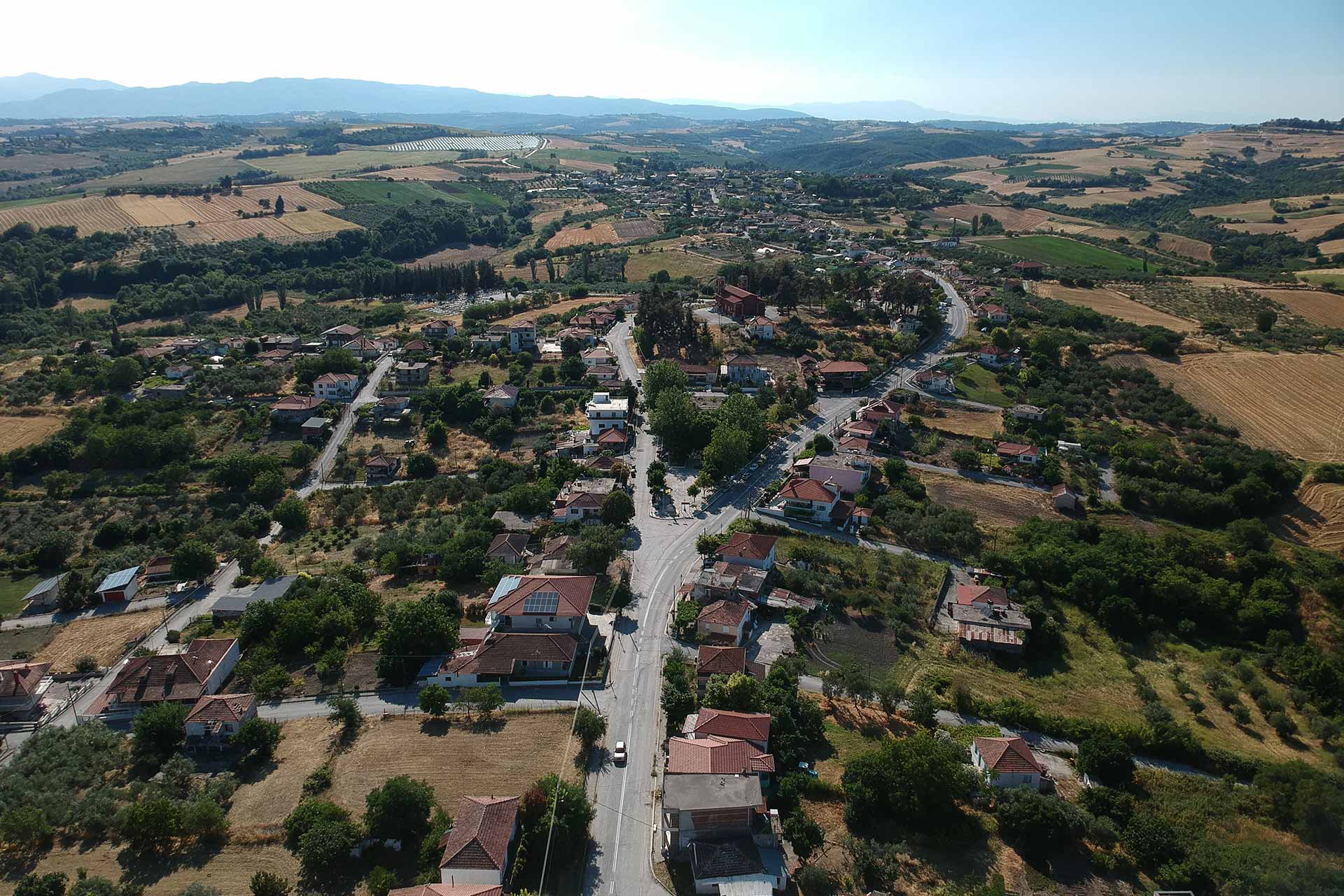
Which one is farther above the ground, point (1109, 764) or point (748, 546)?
point (748, 546)

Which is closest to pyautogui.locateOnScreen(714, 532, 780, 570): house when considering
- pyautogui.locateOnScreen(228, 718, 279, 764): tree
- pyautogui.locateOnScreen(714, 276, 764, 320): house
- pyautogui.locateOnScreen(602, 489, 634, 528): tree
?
pyautogui.locateOnScreen(602, 489, 634, 528): tree

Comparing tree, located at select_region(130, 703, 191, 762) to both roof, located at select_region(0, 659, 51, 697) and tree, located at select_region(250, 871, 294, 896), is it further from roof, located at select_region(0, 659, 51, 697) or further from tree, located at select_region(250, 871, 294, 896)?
tree, located at select_region(250, 871, 294, 896)

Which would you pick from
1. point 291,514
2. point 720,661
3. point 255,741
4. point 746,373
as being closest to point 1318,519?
point 720,661

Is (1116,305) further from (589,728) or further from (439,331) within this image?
(589,728)

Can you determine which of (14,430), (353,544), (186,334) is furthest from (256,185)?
(353,544)

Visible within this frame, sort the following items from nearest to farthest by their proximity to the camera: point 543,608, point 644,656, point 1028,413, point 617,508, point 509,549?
point 644,656 < point 543,608 < point 509,549 < point 617,508 < point 1028,413

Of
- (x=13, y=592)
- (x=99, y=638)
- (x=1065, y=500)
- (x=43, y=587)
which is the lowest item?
(x=13, y=592)
